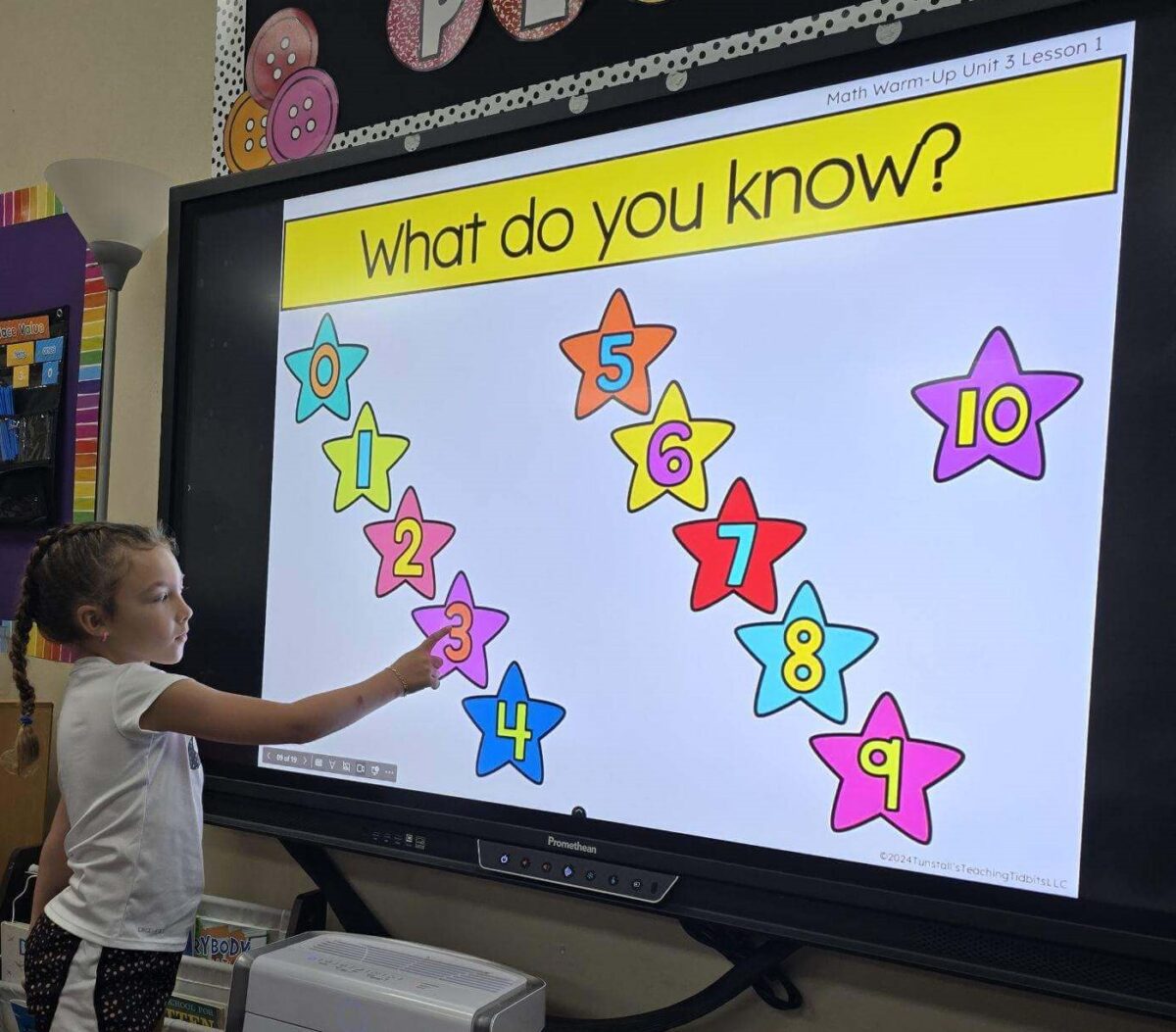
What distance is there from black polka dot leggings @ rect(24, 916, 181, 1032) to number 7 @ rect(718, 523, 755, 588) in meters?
→ 0.94

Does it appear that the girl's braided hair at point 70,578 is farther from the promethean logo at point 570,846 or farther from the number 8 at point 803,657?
the number 8 at point 803,657

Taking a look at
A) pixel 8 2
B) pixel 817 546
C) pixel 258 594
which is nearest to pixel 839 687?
pixel 817 546

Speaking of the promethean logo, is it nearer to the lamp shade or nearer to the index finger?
the index finger

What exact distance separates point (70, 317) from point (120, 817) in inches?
47.4

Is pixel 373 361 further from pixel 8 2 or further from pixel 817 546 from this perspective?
pixel 8 2

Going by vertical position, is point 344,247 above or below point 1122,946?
above

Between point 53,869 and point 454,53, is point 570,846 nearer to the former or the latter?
point 53,869

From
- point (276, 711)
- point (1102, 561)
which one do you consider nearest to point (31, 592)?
point (276, 711)

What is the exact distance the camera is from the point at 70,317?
82.0 inches

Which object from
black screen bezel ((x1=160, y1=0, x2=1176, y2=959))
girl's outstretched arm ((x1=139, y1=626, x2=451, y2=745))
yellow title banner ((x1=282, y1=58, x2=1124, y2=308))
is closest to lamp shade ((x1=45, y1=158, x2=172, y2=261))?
yellow title banner ((x1=282, y1=58, x2=1124, y2=308))

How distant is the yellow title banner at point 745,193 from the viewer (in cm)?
103

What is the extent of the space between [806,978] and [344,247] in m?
1.24

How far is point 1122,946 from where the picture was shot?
95 centimetres

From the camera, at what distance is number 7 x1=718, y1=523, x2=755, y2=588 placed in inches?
46.9
